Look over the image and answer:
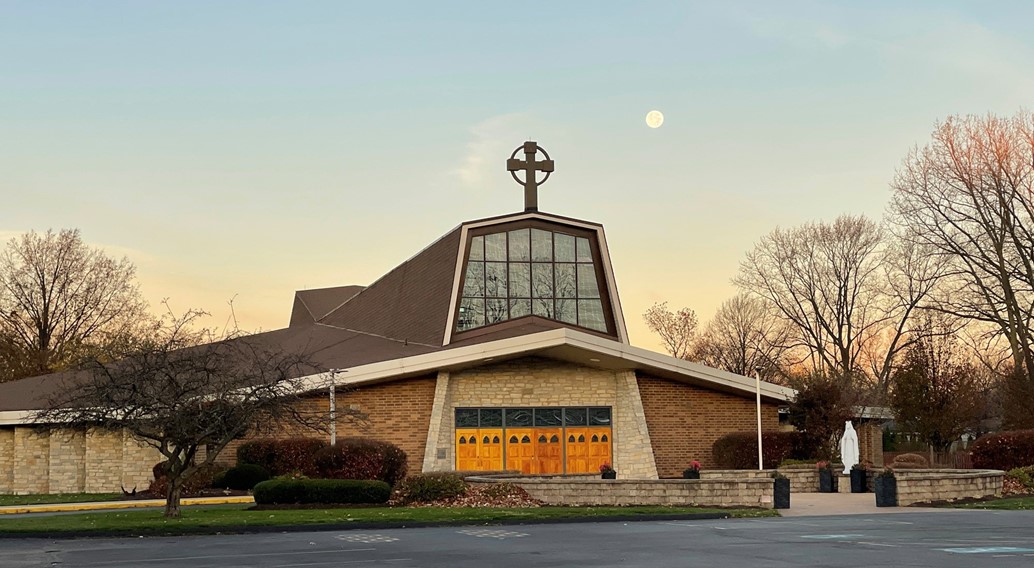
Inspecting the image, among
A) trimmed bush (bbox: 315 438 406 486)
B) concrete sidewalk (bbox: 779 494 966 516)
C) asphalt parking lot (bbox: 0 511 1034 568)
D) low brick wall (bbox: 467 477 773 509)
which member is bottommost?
concrete sidewalk (bbox: 779 494 966 516)


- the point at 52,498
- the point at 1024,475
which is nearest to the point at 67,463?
the point at 52,498

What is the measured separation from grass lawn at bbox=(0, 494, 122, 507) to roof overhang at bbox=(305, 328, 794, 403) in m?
7.11

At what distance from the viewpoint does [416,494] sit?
93.1 ft

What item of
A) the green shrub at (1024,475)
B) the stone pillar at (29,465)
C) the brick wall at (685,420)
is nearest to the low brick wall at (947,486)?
the green shrub at (1024,475)

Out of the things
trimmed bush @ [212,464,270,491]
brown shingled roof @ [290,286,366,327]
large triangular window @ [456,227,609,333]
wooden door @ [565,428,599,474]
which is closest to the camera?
trimmed bush @ [212,464,270,491]

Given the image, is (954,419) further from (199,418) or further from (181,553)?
(181,553)

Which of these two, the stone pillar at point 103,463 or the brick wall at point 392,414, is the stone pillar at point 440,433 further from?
the stone pillar at point 103,463

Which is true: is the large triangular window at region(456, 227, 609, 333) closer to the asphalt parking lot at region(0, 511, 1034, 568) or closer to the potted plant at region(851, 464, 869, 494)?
the potted plant at region(851, 464, 869, 494)

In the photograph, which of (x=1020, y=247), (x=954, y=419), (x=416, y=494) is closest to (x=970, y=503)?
(x=416, y=494)

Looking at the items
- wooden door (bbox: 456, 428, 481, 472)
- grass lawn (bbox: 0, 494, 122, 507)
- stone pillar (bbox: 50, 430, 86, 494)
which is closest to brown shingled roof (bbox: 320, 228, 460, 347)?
wooden door (bbox: 456, 428, 481, 472)

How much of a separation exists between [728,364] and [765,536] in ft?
200

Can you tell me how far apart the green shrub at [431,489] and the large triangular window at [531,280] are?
43.4 feet

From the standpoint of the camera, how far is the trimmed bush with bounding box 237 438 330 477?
3606 centimetres

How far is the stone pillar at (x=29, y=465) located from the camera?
125 feet
